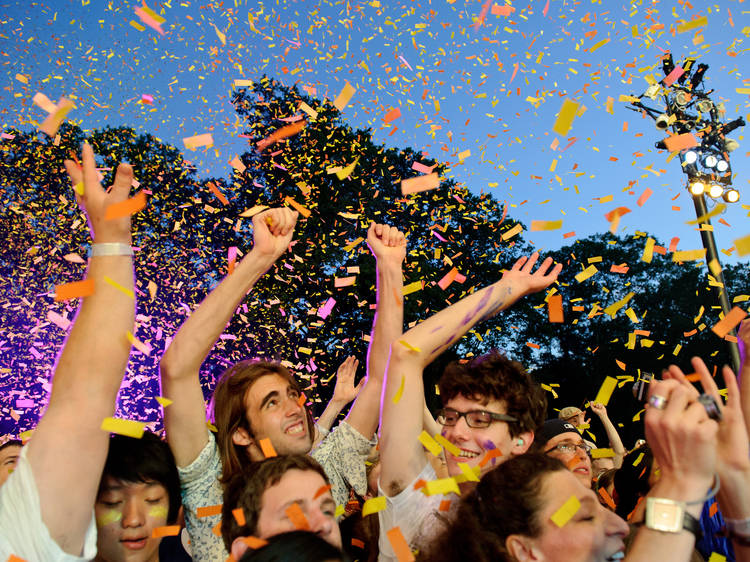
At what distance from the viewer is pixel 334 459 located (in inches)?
143

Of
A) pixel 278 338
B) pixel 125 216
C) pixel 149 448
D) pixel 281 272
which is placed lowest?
pixel 149 448

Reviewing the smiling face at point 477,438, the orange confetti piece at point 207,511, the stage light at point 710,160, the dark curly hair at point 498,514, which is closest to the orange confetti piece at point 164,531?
the orange confetti piece at point 207,511

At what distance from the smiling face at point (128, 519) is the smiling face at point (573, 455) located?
10.8 feet

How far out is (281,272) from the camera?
712 inches

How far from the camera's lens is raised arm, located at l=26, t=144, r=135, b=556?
5.40 feet

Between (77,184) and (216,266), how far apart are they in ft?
53.7

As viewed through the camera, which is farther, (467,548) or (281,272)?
(281,272)

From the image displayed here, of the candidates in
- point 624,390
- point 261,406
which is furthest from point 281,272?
point 624,390

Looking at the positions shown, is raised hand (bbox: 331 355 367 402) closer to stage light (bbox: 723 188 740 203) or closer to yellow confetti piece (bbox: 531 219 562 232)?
yellow confetti piece (bbox: 531 219 562 232)

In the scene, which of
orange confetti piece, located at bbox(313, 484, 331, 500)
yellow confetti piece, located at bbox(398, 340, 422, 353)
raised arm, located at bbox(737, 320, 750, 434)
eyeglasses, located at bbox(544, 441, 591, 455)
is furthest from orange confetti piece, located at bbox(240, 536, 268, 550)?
eyeglasses, located at bbox(544, 441, 591, 455)

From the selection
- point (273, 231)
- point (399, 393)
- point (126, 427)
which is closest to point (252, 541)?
point (126, 427)

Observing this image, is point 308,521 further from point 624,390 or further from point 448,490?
point 624,390

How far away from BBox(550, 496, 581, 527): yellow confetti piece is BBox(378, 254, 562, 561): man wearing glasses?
44 cm

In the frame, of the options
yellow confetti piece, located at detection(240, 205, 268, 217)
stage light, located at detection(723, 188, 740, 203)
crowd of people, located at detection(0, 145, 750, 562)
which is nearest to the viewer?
crowd of people, located at detection(0, 145, 750, 562)
